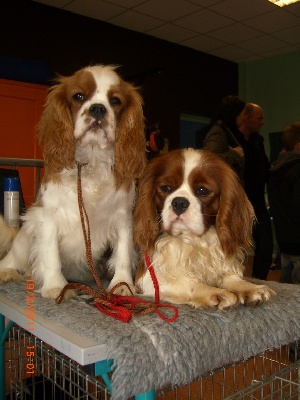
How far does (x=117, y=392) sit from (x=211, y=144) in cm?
197

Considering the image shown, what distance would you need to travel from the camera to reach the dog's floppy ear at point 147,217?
1.40 metres

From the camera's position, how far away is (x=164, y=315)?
1.08 m

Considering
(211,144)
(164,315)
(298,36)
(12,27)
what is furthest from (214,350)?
(298,36)

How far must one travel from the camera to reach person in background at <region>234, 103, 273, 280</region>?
3246 mm

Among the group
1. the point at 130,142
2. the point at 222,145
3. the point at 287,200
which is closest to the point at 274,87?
the point at 287,200

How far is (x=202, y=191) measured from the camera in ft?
4.45

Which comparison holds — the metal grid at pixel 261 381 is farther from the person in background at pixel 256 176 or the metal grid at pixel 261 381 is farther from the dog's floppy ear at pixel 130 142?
the person in background at pixel 256 176

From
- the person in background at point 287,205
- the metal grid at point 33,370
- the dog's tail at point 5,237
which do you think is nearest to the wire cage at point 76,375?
the metal grid at point 33,370

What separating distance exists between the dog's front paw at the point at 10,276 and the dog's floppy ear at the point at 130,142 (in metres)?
0.53

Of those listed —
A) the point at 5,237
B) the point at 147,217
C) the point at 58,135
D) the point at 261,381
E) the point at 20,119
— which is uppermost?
the point at 20,119

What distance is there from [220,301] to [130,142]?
588 millimetres

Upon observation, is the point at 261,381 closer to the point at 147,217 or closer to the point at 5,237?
the point at 147,217

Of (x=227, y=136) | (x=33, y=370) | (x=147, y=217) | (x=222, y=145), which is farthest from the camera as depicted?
(x=227, y=136)

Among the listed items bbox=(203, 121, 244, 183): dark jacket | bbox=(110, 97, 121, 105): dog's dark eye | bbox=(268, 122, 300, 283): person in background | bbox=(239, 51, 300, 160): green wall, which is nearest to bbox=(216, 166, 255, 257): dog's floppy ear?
bbox=(110, 97, 121, 105): dog's dark eye
